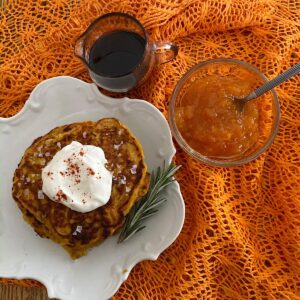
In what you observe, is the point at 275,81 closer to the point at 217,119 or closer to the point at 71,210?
the point at 217,119

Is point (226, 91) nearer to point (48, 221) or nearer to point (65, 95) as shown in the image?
point (65, 95)

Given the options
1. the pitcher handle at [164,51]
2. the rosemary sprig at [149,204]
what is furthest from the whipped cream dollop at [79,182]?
the pitcher handle at [164,51]

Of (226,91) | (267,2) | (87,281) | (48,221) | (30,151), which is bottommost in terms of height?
(87,281)

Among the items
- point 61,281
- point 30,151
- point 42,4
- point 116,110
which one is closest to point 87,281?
point 61,281

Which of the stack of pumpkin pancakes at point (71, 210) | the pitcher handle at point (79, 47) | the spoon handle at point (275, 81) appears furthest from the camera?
the pitcher handle at point (79, 47)

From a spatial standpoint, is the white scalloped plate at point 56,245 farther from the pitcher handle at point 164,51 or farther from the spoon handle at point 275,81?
the spoon handle at point 275,81

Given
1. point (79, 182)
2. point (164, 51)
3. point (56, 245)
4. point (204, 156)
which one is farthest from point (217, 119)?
point (56, 245)
